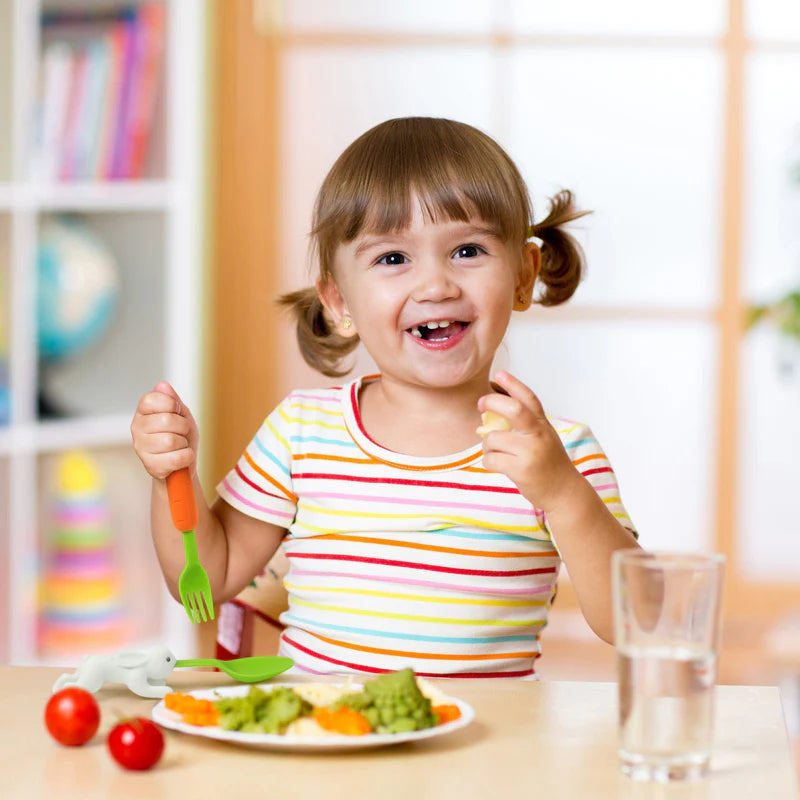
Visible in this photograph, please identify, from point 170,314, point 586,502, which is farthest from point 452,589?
point 170,314

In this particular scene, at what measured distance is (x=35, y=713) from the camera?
0.86 meters

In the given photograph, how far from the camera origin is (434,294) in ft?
3.92

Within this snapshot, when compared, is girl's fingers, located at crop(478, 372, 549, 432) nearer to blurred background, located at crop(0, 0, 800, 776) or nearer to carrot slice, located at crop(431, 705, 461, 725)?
carrot slice, located at crop(431, 705, 461, 725)

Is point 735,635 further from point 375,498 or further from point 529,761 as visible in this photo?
point 529,761

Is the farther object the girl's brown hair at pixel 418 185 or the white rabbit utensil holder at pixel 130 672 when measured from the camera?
the girl's brown hair at pixel 418 185

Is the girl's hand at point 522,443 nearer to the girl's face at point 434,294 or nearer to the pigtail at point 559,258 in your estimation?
the girl's face at point 434,294

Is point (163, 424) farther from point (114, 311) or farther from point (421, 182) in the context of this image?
point (114, 311)

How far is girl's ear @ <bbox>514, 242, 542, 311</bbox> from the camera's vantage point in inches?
52.2

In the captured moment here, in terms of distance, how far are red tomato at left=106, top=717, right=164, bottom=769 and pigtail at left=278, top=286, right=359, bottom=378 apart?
72cm

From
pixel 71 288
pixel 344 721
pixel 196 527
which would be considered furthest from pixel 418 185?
pixel 71 288

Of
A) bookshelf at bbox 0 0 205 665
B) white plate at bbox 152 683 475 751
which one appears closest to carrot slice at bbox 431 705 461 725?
white plate at bbox 152 683 475 751

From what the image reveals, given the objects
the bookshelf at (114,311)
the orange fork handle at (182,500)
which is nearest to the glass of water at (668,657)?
the orange fork handle at (182,500)

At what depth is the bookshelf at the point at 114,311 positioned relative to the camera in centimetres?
278

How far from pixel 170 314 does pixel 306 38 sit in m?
1.07
